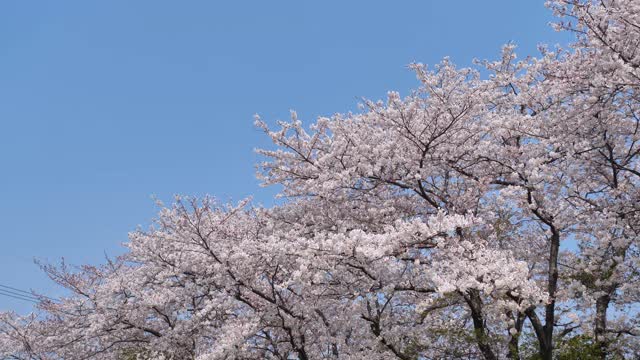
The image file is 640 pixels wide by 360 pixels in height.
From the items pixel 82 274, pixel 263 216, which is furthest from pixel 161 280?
pixel 82 274

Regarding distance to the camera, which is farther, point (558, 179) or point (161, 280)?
point (161, 280)

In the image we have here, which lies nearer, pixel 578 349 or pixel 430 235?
pixel 430 235

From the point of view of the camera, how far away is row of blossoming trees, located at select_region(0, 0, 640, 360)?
9727mm

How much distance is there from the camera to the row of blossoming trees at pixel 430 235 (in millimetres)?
9727

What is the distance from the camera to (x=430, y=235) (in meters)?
9.00

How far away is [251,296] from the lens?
11.8 m

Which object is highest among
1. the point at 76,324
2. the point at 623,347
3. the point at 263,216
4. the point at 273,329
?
the point at 263,216

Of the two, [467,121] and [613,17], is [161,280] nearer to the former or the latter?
[467,121]

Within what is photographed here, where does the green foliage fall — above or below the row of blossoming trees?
below

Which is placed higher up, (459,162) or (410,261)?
(459,162)

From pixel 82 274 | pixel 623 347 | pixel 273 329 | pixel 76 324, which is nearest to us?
pixel 623 347

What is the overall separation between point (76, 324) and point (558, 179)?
12.0 meters

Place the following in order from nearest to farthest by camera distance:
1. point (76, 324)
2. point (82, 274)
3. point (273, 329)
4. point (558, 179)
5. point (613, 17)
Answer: point (613, 17), point (558, 179), point (273, 329), point (76, 324), point (82, 274)

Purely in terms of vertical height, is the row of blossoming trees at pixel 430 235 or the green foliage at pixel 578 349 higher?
the row of blossoming trees at pixel 430 235
